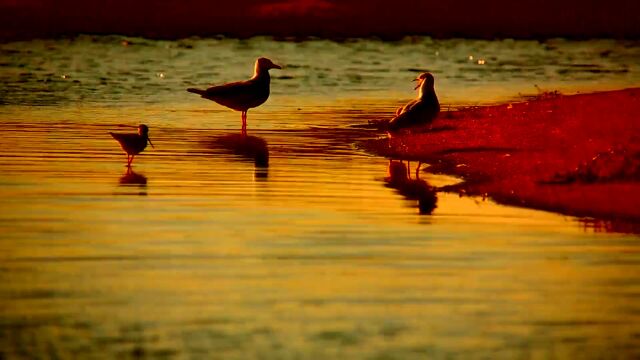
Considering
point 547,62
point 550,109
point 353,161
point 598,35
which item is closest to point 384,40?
point 598,35

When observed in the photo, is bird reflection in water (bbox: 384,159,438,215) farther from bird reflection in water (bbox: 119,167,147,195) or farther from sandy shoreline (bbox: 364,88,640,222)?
bird reflection in water (bbox: 119,167,147,195)

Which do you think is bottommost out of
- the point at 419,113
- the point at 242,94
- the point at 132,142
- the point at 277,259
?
the point at 277,259

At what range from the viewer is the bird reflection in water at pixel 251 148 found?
20.0 m

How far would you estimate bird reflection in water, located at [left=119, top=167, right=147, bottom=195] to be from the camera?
17.8 metres

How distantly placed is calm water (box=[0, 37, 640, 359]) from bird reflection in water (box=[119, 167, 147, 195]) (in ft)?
0.29

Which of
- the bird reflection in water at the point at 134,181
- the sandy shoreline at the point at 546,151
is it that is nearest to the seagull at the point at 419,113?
the sandy shoreline at the point at 546,151

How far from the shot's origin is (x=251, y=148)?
22.8 metres

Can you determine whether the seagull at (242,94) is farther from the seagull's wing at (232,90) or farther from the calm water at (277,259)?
the calm water at (277,259)

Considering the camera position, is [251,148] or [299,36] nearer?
[251,148]

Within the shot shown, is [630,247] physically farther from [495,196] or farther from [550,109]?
[550,109]

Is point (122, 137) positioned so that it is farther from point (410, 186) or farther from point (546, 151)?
point (546, 151)

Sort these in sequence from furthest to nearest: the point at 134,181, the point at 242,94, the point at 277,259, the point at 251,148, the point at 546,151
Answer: the point at 242,94, the point at 251,148, the point at 546,151, the point at 134,181, the point at 277,259

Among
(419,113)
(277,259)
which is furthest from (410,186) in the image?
(277,259)

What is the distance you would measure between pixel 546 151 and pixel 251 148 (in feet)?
14.6
